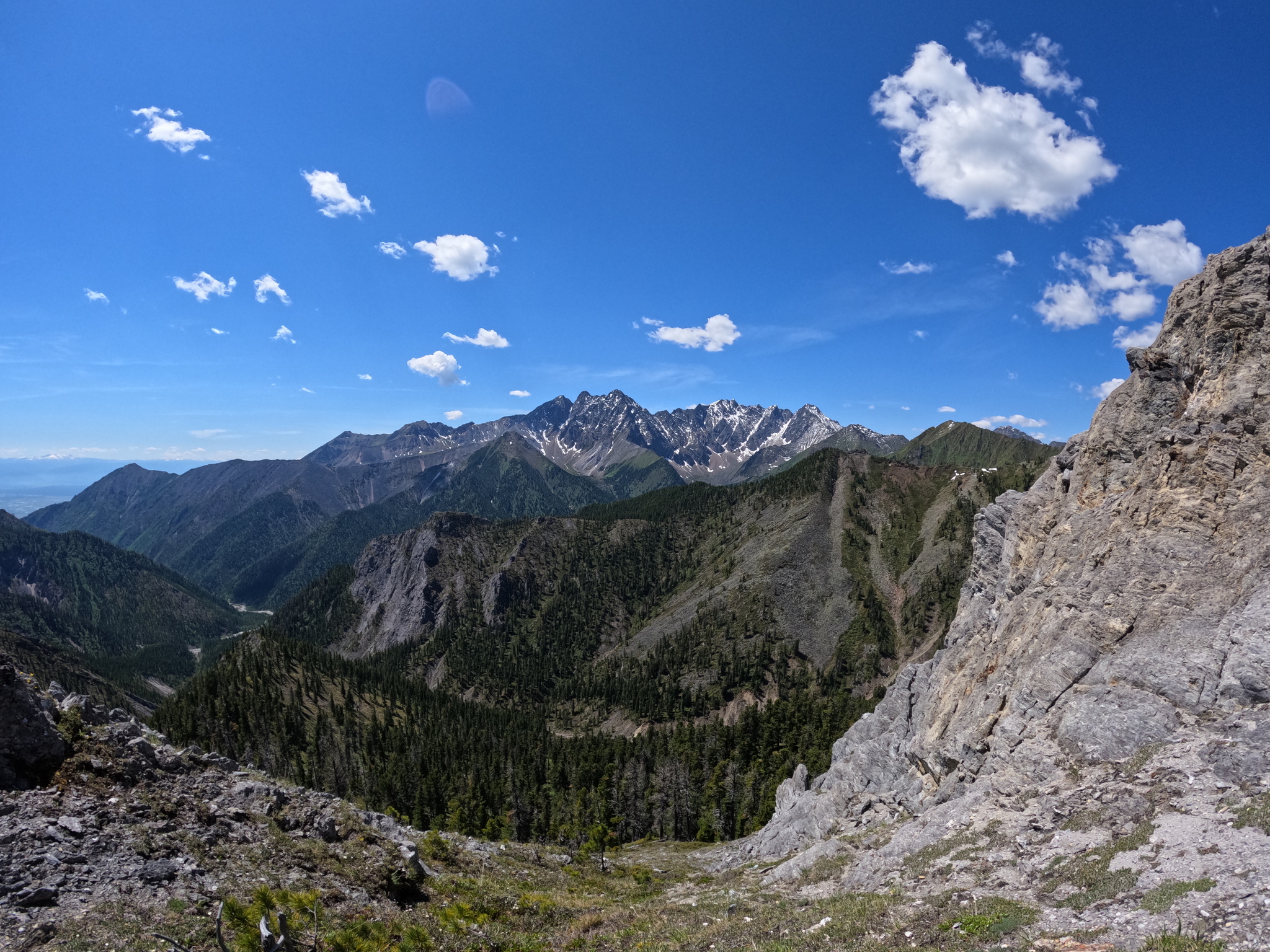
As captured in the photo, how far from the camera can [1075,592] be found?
33812 millimetres

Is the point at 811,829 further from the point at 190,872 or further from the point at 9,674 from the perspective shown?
the point at 9,674

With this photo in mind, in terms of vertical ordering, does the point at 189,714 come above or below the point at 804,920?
below

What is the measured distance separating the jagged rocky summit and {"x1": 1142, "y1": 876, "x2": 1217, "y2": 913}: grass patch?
0.23ft

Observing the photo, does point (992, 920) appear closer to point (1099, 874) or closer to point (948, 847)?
point (1099, 874)

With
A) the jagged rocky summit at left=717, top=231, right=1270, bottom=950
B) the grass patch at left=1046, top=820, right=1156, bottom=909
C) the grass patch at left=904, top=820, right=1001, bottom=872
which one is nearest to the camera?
the grass patch at left=1046, top=820, right=1156, bottom=909

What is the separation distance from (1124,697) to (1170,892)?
14690 millimetres

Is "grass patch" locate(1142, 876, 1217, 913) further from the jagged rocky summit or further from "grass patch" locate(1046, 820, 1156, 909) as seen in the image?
"grass patch" locate(1046, 820, 1156, 909)

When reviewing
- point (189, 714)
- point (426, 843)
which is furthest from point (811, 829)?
point (189, 714)

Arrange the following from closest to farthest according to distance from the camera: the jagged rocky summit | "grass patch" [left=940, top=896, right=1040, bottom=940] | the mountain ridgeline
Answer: "grass patch" [left=940, top=896, right=1040, bottom=940]
the jagged rocky summit
the mountain ridgeline


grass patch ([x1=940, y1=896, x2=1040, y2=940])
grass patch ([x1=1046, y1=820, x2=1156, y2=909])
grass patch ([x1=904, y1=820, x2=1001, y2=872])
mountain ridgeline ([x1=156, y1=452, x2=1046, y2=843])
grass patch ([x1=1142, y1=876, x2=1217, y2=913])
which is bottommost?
mountain ridgeline ([x1=156, y1=452, x2=1046, y2=843])

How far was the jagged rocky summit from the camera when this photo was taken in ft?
55.8

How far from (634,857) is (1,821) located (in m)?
62.9

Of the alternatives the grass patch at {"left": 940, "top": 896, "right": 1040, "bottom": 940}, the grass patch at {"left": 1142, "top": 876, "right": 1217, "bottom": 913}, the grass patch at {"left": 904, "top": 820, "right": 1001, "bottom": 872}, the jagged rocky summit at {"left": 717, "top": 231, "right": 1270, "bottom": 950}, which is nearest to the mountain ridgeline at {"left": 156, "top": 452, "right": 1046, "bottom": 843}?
the jagged rocky summit at {"left": 717, "top": 231, "right": 1270, "bottom": 950}

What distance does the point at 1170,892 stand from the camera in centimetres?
1448
